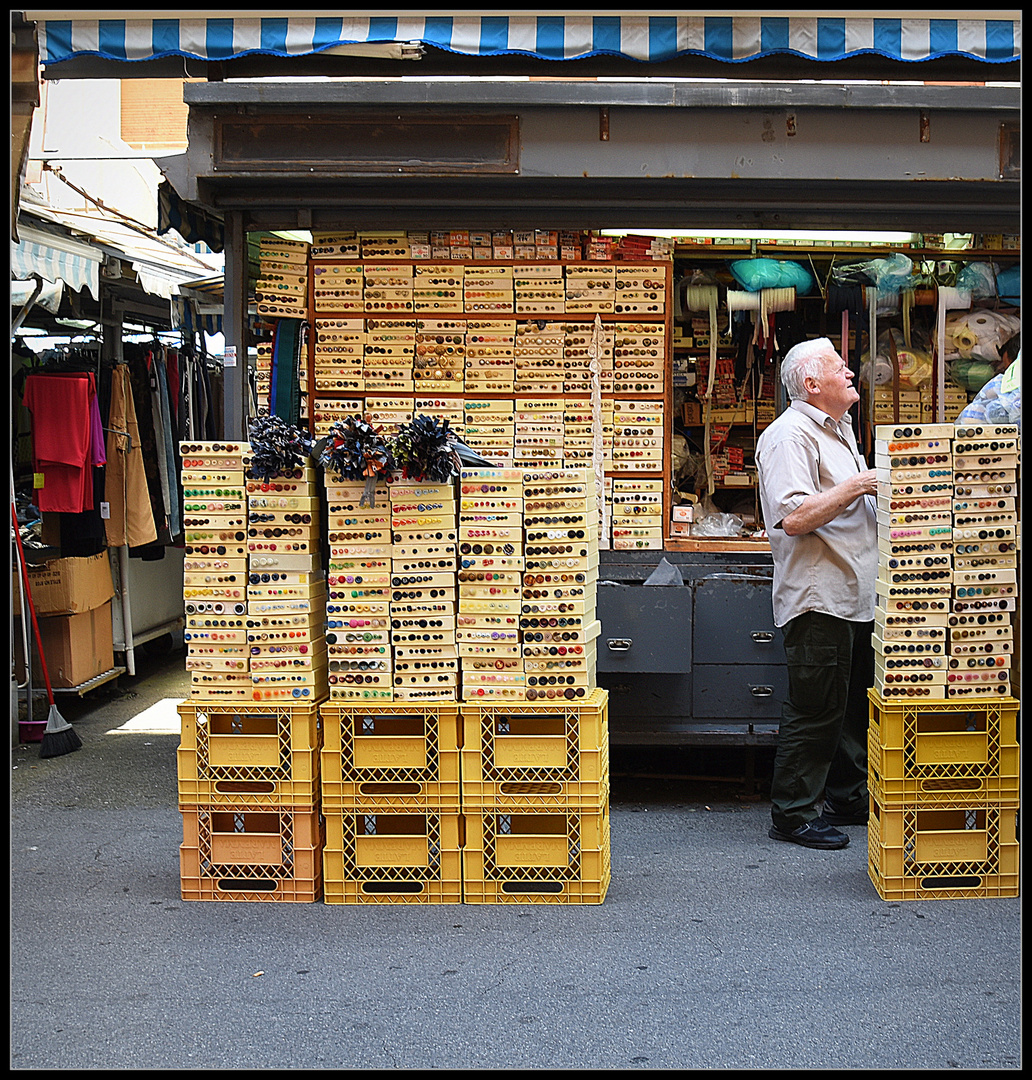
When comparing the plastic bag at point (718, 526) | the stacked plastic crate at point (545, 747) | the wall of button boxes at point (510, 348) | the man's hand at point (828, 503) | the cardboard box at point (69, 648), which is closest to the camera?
the stacked plastic crate at point (545, 747)

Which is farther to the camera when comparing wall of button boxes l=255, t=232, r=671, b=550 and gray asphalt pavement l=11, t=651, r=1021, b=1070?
wall of button boxes l=255, t=232, r=671, b=550

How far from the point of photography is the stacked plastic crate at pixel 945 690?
4.91 m

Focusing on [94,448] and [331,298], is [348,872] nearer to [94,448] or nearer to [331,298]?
[331,298]

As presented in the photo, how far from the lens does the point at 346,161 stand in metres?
6.12

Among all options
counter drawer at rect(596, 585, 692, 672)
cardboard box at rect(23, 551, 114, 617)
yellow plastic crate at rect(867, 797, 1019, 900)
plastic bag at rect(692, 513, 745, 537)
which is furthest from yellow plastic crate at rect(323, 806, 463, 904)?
cardboard box at rect(23, 551, 114, 617)

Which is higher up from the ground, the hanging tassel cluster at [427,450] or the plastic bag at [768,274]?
the plastic bag at [768,274]

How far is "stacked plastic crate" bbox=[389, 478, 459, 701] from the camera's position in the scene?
16.1 ft

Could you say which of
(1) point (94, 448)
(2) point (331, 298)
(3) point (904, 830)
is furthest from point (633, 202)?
(1) point (94, 448)

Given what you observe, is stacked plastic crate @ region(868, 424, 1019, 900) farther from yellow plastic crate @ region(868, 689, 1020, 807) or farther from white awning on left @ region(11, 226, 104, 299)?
white awning on left @ region(11, 226, 104, 299)

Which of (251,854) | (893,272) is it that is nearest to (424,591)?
(251,854)

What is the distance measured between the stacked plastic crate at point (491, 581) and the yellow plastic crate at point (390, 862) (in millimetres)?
605

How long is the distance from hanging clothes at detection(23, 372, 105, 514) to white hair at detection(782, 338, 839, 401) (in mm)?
5112

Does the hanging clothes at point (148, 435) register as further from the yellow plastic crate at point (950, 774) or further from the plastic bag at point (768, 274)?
the yellow plastic crate at point (950, 774)

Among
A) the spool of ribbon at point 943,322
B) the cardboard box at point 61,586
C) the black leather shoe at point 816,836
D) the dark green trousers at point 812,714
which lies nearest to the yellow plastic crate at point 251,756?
the dark green trousers at point 812,714
